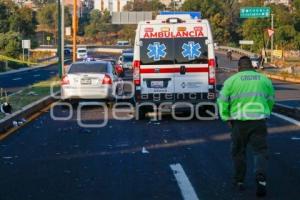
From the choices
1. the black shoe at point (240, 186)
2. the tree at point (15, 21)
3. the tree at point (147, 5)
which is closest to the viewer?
the black shoe at point (240, 186)

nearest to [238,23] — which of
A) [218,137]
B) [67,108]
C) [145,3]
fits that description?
[145,3]

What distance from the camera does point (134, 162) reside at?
452 inches

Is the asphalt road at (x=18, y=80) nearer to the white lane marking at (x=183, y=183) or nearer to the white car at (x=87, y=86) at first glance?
the white car at (x=87, y=86)

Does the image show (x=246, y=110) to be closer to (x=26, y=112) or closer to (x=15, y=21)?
(x=26, y=112)

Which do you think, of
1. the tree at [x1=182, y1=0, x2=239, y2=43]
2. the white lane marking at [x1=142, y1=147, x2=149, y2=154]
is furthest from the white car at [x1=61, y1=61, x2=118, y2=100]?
the tree at [x1=182, y1=0, x2=239, y2=43]

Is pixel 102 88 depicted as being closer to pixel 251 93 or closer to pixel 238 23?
pixel 251 93

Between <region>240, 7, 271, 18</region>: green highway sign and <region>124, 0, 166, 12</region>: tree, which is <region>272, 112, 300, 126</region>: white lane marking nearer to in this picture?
<region>240, 7, 271, 18</region>: green highway sign

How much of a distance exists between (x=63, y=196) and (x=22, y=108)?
1127 centimetres

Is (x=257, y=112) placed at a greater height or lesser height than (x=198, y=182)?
greater

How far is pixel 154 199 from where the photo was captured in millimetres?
8586

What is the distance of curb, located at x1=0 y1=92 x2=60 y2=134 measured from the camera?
16391 mm

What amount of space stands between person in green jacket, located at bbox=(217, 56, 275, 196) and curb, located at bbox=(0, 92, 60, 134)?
26.6 feet

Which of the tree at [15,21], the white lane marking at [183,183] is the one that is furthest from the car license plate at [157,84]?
the tree at [15,21]

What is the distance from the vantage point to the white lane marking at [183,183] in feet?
28.5
